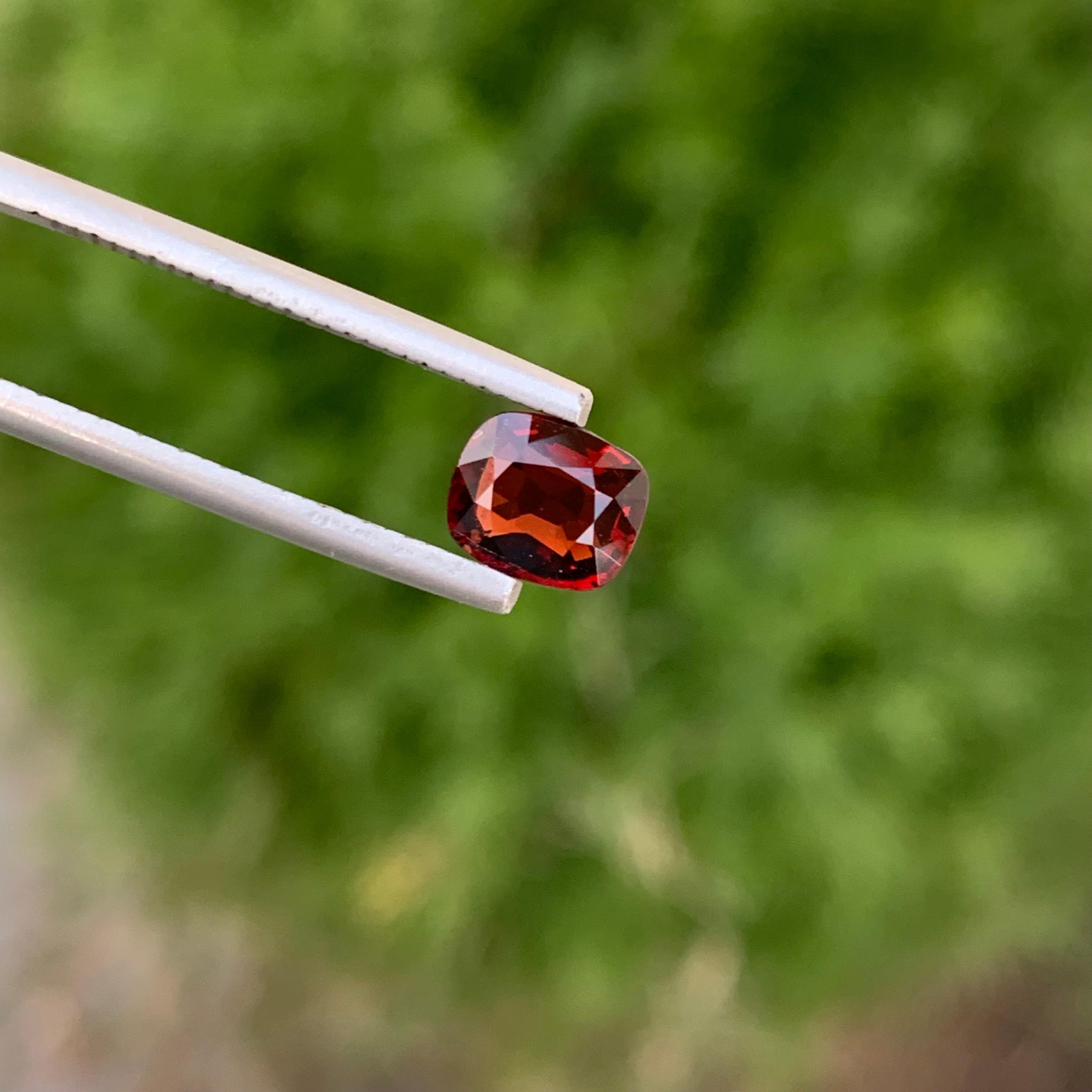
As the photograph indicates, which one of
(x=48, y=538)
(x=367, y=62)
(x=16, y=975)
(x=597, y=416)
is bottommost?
(x=16, y=975)

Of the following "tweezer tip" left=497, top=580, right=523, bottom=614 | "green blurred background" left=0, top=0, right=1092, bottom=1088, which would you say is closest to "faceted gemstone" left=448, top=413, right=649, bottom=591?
"tweezer tip" left=497, top=580, right=523, bottom=614

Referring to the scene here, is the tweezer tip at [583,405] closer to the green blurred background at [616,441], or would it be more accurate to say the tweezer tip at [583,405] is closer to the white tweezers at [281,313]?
the white tweezers at [281,313]

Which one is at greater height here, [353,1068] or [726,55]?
[726,55]

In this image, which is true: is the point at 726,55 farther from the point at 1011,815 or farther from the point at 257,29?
the point at 1011,815

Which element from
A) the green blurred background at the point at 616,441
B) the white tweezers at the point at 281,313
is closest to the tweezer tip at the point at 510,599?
the white tweezers at the point at 281,313

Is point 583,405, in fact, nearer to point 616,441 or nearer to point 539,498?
point 539,498

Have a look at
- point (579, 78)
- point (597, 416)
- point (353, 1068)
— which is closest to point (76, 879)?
point (353, 1068)

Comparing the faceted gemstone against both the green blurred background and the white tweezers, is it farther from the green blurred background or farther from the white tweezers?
the green blurred background
